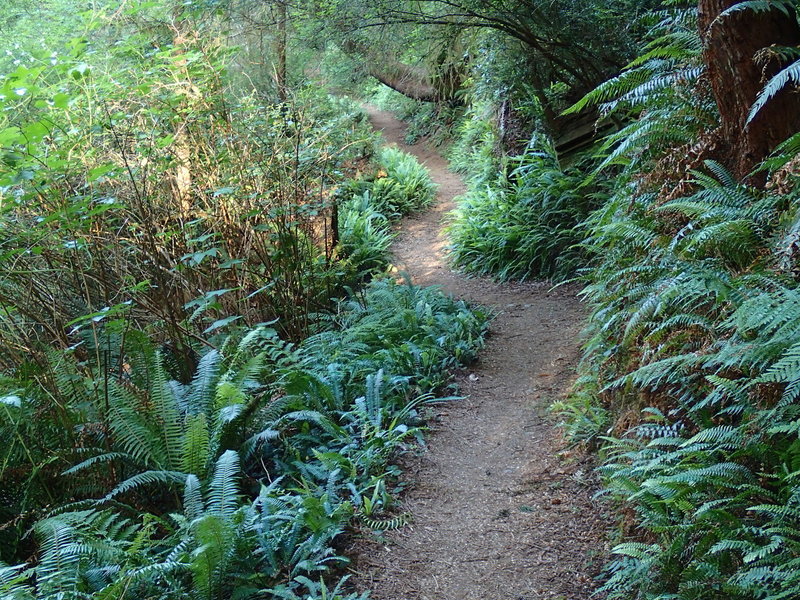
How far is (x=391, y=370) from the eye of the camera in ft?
18.3

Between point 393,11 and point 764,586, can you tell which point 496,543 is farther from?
point 393,11

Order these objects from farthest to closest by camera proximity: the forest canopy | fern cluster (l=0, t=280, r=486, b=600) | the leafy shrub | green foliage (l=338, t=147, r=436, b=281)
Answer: green foliage (l=338, t=147, r=436, b=281) → the leafy shrub → fern cluster (l=0, t=280, r=486, b=600) → the forest canopy

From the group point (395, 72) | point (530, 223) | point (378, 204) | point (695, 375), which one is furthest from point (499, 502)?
point (378, 204)

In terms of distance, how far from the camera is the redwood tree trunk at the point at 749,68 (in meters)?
4.12

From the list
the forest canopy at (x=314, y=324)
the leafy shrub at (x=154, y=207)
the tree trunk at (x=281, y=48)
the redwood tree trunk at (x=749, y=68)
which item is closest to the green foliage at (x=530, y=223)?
the forest canopy at (x=314, y=324)

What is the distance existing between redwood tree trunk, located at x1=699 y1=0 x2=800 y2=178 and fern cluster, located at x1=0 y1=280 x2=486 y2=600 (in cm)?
294

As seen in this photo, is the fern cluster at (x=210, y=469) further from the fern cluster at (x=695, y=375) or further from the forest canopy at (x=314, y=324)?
the fern cluster at (x=695, y=375)

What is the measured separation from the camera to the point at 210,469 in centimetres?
423

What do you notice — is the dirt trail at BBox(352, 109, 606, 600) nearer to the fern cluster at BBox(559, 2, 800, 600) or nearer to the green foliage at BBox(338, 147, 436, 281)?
the fern cluster at BBox(559, 2, 800, 600)

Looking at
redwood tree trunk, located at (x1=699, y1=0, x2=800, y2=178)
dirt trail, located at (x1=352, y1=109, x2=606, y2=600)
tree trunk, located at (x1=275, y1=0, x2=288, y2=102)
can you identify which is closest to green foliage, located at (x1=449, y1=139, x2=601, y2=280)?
dirt trail, located at (x1=352, y1=109, x2=606, y2=600)

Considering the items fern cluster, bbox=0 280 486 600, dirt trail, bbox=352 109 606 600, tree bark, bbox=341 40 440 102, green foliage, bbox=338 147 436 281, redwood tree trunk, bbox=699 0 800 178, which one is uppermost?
tree bark, bbox=341 40 440 102

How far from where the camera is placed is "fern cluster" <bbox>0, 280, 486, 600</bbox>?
3.23 metres

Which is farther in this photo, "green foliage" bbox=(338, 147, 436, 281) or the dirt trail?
"green foliage" bbox=(338, 147, 436, 281)

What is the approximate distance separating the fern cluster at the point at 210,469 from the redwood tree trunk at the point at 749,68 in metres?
2.94
